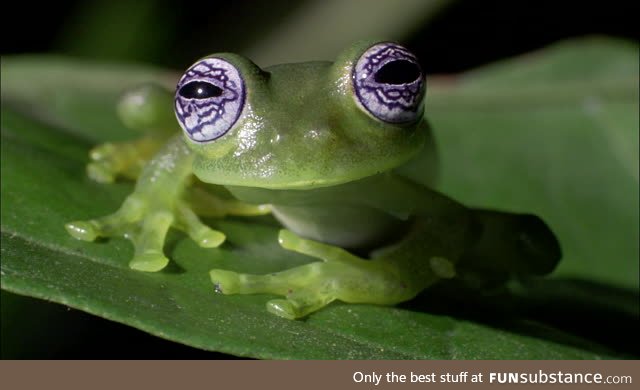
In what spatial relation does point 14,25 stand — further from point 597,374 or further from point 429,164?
point 597,374

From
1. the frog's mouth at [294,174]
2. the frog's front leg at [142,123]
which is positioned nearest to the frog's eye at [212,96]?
the frog's mouth at [294,174]

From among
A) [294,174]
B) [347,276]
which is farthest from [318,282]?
[294,174]

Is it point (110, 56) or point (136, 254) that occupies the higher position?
point (110, 56)

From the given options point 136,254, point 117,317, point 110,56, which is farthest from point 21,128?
point 110,56

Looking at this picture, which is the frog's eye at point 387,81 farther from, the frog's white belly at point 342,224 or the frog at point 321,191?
the frog's white belly at point 342,224

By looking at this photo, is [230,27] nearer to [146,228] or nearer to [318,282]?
[146,228]
